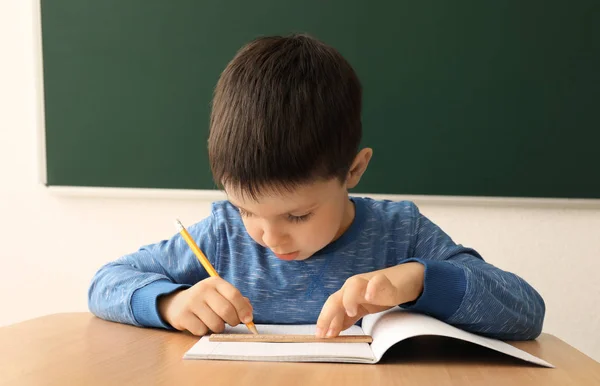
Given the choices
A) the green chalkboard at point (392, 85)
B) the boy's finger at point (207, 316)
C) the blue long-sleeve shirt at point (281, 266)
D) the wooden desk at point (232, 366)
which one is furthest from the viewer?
the green chalkboard at point (392, 85)

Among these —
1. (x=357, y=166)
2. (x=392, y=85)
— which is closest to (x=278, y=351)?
(x=357, y=166)

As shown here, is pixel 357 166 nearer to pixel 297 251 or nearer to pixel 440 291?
pixel 297 251

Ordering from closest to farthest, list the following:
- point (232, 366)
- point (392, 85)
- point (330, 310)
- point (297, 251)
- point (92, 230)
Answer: point (232, 366) < point (330, 310) < point (297, 251) < point (392, 85) < point (92, 230)

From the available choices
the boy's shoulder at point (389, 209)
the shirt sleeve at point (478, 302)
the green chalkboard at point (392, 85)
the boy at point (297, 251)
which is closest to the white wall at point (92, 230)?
the green chalkboard at point (392, 85)

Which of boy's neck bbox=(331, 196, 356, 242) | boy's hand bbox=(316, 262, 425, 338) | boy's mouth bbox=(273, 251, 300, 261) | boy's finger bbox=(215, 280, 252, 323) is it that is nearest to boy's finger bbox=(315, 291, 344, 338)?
boy's hand bbox=(316, 262, 425, 338)

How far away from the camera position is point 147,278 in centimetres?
107

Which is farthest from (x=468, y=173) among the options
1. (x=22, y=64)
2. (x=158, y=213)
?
(x=22, y=64)

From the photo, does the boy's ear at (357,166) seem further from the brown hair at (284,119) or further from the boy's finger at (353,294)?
the boy's finger at (353,294)

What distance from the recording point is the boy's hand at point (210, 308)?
0.91 metres

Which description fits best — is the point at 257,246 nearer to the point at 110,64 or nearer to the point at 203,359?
the point at 203,359

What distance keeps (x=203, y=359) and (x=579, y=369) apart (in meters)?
0.43

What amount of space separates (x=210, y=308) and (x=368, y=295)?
24cm

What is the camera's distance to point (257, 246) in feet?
4.00

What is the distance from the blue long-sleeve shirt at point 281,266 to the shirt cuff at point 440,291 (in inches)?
4.0
